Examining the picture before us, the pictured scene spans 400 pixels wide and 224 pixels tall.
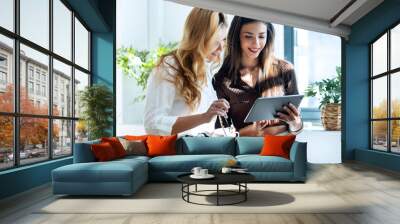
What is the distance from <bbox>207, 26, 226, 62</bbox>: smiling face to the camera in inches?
352

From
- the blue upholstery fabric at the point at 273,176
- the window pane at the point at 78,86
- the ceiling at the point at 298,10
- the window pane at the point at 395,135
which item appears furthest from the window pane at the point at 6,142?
the window pane at the point at 395,135

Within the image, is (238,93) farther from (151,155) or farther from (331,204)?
(331,204)

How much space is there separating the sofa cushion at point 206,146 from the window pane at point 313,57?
3.07 metres

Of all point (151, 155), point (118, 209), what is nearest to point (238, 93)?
point (151, 155)

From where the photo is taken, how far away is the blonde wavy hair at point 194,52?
8875 mm

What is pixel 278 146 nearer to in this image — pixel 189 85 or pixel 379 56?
pixel 189 85

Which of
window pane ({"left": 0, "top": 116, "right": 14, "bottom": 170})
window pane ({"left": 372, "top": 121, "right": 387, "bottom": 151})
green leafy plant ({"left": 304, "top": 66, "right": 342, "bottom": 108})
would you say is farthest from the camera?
green leafy plant ({"left": 304, "top": 66, "right": 342, "bottom": 108})

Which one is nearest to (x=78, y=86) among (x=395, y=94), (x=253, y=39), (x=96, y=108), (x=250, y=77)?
(x=96, y=108)

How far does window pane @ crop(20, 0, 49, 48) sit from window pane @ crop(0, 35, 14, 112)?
0.48 m

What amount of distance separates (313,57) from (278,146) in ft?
12.6

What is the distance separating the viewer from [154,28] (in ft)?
30.0

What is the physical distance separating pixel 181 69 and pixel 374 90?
448cm

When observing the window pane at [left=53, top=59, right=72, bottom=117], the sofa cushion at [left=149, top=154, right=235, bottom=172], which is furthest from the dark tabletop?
the window pane at [left=53, top=59, right=72, bottom=117]

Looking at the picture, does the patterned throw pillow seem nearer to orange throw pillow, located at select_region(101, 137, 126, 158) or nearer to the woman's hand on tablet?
orange throw pillow, located at select_region(101, 137, 126, 158)
